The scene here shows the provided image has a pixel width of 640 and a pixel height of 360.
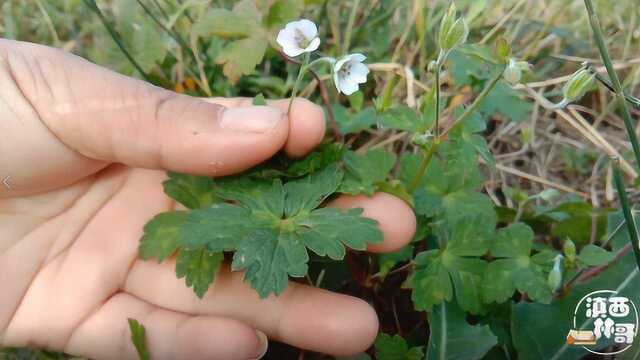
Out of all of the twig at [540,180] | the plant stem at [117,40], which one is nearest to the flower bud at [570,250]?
the twig at [540,180]

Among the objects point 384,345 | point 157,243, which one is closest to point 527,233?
point 384,345

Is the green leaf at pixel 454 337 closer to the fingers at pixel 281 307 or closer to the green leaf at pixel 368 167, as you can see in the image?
the fingers at pixel 281 307

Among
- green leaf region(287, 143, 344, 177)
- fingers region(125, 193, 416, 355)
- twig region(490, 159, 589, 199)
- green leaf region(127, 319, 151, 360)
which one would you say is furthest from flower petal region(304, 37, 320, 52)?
twig region(490, 159, 589, 199)

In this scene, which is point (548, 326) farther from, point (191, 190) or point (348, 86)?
point (191, 190)

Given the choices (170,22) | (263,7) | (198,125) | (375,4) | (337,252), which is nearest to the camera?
(337,252)

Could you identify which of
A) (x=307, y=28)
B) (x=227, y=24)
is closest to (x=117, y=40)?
(x=227, y=24)

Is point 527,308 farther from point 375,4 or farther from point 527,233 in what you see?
point 375,4

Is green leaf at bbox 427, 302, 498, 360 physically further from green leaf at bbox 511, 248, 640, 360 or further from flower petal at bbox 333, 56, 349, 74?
flower petal at bbox 333, 56, 349, 74
